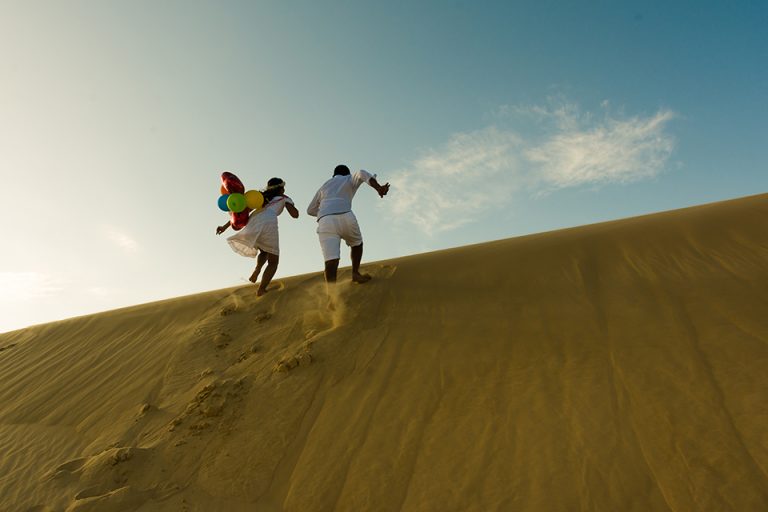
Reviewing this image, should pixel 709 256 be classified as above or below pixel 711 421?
above

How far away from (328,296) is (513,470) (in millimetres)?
2960

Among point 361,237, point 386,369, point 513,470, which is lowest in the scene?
point 513,470

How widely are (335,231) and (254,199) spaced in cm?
141

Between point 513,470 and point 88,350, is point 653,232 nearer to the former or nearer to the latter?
point 513,470

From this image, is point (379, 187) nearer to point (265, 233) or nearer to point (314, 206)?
point (314, 206)

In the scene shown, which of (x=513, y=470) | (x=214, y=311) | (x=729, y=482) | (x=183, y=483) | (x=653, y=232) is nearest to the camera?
(x=729, y=482)

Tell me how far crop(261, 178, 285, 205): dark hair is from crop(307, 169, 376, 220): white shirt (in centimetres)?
94

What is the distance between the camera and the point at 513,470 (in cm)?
229

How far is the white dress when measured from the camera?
560cm

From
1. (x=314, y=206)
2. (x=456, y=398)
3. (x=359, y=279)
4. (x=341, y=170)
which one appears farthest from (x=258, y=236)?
(x=456, y=398)

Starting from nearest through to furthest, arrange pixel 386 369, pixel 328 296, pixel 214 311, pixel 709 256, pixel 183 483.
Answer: pixel 183 483 → pixel 386 369 → pixel 709 256 → pixel 328 296 → pixel 214 311

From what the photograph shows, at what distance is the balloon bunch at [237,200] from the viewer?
18.0 ft

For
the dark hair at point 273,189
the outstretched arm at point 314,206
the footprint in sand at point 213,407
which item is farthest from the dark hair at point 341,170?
the footprint in sand at point 213,407

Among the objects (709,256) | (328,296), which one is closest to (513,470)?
(328,296)
